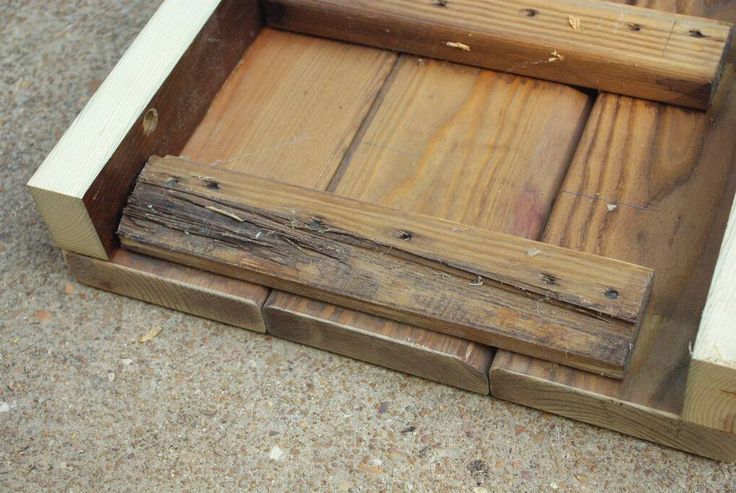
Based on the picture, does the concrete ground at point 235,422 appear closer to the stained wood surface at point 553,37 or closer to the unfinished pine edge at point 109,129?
the unfinished pine edge at point 109,129

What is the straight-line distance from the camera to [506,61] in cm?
208

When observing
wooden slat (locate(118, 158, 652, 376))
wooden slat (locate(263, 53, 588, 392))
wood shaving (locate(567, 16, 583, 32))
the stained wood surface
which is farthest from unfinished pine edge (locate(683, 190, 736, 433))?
wood shaving (locate(567, 16, 583, 32))

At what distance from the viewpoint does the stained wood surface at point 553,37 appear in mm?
1964

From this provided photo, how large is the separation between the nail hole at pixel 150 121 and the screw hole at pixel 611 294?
844 mm

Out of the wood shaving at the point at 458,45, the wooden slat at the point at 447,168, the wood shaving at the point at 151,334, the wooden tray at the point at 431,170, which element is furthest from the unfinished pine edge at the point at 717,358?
the wood shaving at the point at 151,334

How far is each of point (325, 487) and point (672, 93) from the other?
3.09ft

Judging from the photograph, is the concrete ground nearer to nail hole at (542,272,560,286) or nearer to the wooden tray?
the wooden tray

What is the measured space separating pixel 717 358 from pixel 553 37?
78 centimetres

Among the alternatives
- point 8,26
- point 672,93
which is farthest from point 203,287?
point 8,26

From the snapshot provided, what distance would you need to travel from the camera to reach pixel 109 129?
73.3 inches

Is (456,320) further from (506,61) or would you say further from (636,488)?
(506,61)

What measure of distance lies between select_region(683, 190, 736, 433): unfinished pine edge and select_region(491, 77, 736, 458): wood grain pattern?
6cm

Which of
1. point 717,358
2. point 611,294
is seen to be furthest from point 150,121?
point 717,358

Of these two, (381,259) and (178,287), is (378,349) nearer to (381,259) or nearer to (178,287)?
(381,259)
